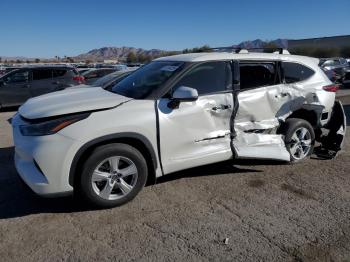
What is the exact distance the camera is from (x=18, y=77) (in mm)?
14008

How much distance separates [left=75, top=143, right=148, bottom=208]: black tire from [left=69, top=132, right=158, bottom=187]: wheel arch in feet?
0.21

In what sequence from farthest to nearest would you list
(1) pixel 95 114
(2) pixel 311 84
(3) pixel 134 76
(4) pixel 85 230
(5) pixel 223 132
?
(2) pixel 311 84
(3) pixel 134 76
(5) pixel 223 132
(1) pixel 95 114
(4) pixel 85 230

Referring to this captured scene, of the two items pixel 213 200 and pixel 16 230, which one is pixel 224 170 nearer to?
pixel 213 200

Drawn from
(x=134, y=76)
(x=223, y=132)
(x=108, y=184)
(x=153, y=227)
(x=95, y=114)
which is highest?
(x=134, y=76)

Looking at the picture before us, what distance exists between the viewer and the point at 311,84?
19.9 ft

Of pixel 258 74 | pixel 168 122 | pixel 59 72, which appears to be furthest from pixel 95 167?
pixel 59 72

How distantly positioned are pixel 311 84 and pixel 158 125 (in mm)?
2890

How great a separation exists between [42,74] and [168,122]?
36.1ft

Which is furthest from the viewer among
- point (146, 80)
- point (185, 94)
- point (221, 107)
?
point (146, 80)

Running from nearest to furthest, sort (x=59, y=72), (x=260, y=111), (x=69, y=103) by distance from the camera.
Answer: (x=69, y=103) < (x=260, y=111) < (x=59, y=72)

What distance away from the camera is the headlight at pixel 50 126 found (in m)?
4.02

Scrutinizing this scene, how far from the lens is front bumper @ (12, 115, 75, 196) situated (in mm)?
3967

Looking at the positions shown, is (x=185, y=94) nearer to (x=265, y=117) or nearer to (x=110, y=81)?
(x=265, y=117)

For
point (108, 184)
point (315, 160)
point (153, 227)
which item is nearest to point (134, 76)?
point (108, 184)
